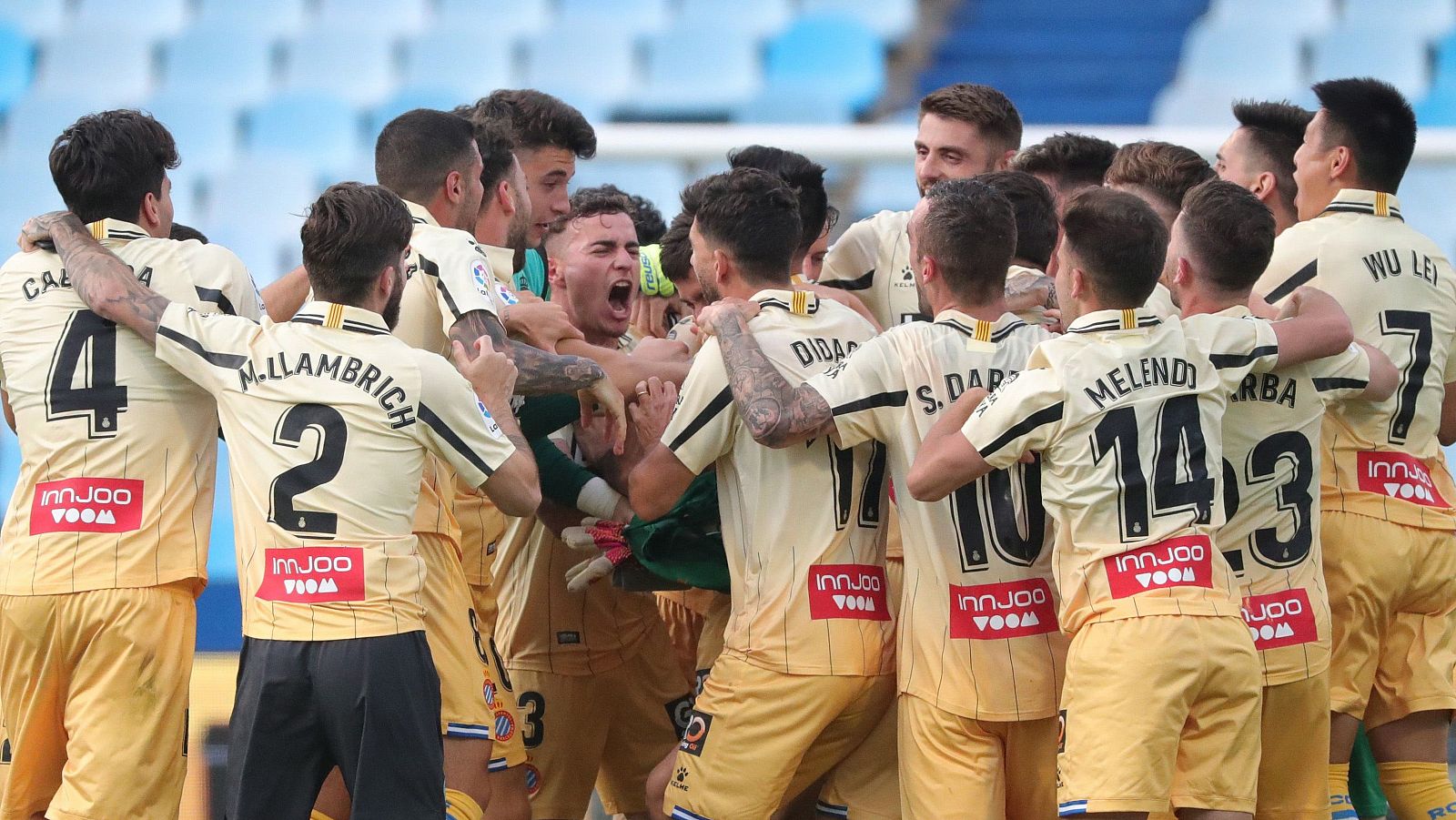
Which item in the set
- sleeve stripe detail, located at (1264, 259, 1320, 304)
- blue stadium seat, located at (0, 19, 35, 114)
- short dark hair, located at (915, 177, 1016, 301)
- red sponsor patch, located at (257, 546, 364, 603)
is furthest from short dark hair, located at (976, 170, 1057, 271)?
blue stadium seat, located at (0, 19, 35, 114)

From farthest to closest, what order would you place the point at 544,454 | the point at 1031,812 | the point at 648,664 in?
the point at 648,664 → the point at 544,454 → the point at 1031,812

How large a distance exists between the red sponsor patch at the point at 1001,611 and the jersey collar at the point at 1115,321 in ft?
2.53

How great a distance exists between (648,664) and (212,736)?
219cm

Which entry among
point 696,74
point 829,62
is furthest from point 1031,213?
point 829,62

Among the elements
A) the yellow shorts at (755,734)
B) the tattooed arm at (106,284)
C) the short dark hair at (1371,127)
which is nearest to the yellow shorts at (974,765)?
the yellow shorts at (755,734)

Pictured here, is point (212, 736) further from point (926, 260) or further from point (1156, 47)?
point (1156, 47)

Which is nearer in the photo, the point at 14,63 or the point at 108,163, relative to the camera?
the point at 108,163

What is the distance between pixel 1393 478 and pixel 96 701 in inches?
162

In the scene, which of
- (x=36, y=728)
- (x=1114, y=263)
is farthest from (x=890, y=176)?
(x=36, y=728)

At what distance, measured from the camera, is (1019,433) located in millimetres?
4309

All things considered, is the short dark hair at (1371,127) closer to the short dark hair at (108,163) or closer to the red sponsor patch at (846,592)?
the red sponsor patch at (846,592)

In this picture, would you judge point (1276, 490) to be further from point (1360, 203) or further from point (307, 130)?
point (307, 130)

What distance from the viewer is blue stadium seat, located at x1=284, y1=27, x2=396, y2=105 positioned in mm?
13852

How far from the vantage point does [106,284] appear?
4.59 metres
